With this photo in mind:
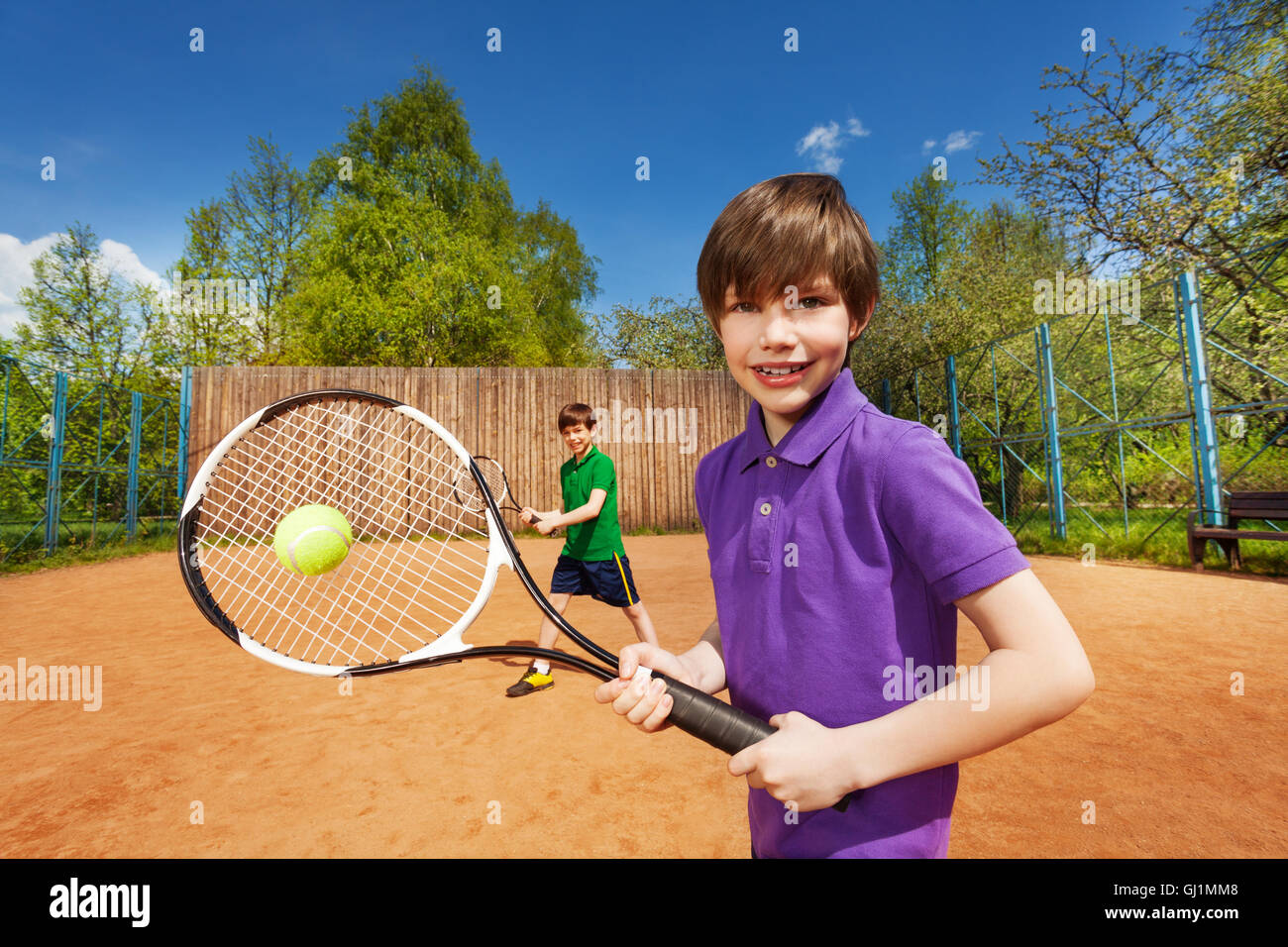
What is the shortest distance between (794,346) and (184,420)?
46.8 feet

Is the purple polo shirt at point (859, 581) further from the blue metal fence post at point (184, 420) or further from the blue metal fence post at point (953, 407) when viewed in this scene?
the blue metal fence post at point (184, 420)

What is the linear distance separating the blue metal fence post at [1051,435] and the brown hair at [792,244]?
999 cm

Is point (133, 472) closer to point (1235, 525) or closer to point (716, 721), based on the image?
point (716, 721)

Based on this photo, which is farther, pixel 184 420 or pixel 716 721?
pixel 184 420

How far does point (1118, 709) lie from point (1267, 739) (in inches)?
21.5

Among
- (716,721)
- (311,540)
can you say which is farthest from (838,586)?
(311,540)

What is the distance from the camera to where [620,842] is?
6.96 feet

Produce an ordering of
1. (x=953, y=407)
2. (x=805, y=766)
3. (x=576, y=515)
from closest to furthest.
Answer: (x=805, y=766)
(x=576, y=515)
(x=953, y=407)

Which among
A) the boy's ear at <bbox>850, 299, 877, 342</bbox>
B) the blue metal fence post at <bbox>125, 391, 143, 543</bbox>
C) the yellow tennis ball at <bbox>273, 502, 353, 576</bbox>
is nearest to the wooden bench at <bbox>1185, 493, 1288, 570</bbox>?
the boy's ear at <bbox>850, 299, 877, 342</bbox>

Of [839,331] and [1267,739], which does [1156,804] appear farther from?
[839,331]

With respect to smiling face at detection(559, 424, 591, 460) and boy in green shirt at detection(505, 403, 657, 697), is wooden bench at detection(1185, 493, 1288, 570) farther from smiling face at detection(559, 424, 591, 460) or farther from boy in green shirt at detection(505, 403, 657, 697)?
smiling face at detection(559, 424, 591, 460)

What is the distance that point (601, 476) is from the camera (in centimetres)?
432

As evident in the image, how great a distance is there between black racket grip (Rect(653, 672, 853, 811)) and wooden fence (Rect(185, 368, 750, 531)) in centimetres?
1120
